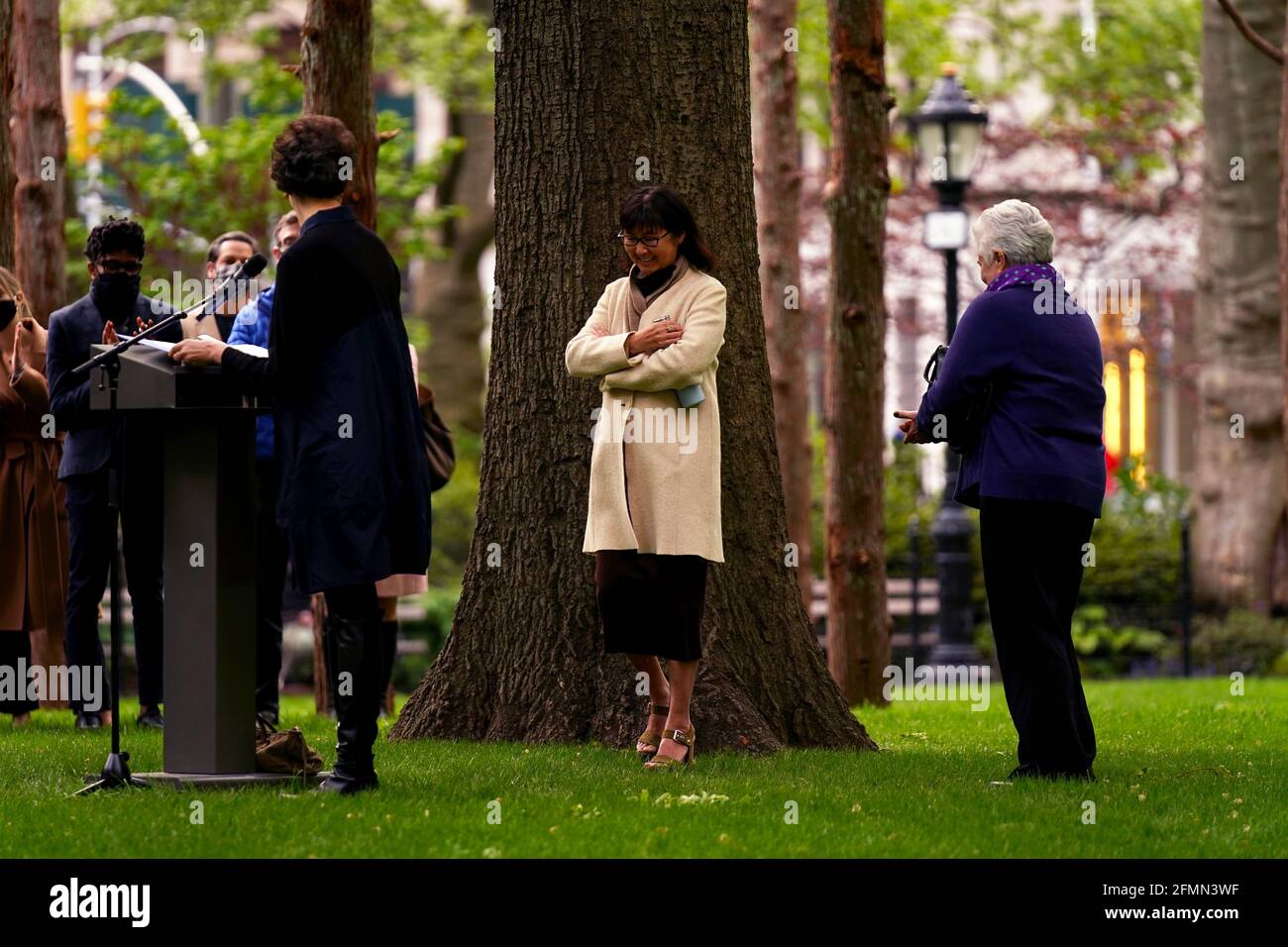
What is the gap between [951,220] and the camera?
55.3ft

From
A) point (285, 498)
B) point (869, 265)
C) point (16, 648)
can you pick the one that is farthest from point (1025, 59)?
point (285, 498)

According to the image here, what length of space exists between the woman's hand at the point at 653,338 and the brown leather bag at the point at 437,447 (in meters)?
2.71

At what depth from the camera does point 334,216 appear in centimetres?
706

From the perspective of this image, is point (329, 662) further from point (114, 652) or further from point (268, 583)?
→ point (114, 652)

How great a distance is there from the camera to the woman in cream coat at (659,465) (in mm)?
7977

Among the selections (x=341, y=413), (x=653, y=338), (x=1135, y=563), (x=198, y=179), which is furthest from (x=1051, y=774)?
(x=198, y=179)

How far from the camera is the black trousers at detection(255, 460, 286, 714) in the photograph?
31.3 ft

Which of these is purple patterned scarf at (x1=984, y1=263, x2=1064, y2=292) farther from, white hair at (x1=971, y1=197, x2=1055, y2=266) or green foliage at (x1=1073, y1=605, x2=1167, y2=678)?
green foliage at (x1=1073, y1=605, x2=1167, y2=678)

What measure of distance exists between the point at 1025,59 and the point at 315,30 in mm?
23352

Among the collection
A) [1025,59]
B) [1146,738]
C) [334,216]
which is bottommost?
[1146,738]

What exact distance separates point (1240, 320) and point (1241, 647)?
3476mm

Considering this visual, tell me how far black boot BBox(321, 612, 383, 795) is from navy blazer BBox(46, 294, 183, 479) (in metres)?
2.19

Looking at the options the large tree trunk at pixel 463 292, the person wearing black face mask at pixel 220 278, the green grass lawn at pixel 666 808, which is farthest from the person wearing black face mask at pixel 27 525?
the large tree trunk at pixel 463 292

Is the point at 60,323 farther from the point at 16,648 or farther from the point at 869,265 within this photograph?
the point at 869,265
